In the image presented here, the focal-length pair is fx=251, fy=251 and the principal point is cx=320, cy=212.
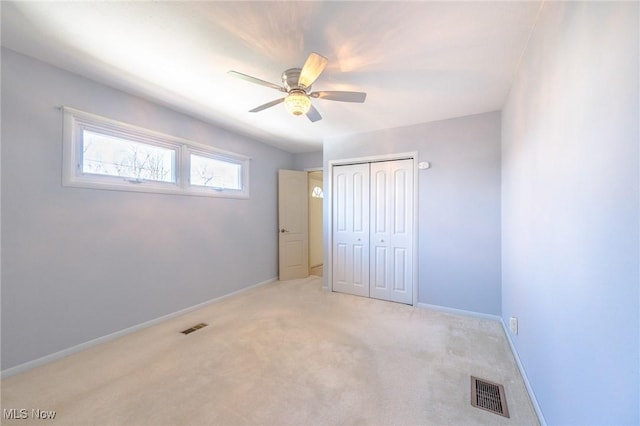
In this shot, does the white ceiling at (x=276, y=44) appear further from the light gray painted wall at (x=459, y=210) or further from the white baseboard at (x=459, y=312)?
the white baseboard at (x=459, y=312)

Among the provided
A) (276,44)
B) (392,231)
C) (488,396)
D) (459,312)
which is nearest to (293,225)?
(392,231)

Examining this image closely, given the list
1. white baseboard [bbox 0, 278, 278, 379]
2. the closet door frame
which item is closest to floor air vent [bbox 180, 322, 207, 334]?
white baseboard [bbox 0, 278, 278, 379]

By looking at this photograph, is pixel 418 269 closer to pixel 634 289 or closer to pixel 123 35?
pixel 634 289

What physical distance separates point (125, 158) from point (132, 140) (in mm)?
215

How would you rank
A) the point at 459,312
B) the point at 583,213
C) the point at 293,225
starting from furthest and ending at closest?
the point at 293,225
the point at 459,312
the point at 583,213

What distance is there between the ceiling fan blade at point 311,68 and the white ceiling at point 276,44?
0.78 feet

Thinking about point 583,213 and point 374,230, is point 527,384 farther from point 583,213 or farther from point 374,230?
point 374,230

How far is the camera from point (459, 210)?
324 centimetres

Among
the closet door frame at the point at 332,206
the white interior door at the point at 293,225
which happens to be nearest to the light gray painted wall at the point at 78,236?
the white interior door at the point at 293,225

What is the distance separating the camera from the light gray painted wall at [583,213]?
0.81 m

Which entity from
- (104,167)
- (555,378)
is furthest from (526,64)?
(104,167)

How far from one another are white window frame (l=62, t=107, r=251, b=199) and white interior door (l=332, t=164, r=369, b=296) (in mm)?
1693

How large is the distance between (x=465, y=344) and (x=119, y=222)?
3.73m

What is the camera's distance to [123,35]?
1.77 metres
